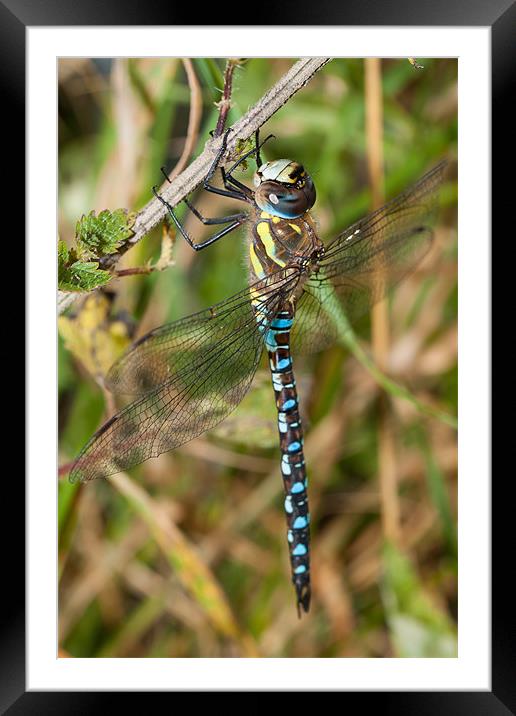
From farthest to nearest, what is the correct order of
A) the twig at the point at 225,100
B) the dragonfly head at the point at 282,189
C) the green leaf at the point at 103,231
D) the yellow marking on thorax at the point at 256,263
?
the yellow marking on thorax at the point at 256,263
the dragonfly head at the point at 282,189
the twig at the point at 225,100
the green leaf at the point at 103,231

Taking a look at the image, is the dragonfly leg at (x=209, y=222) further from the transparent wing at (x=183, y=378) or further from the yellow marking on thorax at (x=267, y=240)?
the transparent wing at (x=183, y=378)

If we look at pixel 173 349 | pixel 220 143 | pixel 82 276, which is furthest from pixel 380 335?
pixel 82 276

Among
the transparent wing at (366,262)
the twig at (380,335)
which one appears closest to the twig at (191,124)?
the transparent wing at (366,262)

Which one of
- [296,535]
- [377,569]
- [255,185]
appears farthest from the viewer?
[377,569]

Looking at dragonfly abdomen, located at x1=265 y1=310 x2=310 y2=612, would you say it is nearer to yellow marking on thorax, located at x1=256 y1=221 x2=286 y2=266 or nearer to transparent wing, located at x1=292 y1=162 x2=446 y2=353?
transparent wing, located at x1=292 y1=162 x2=446 y2=353
